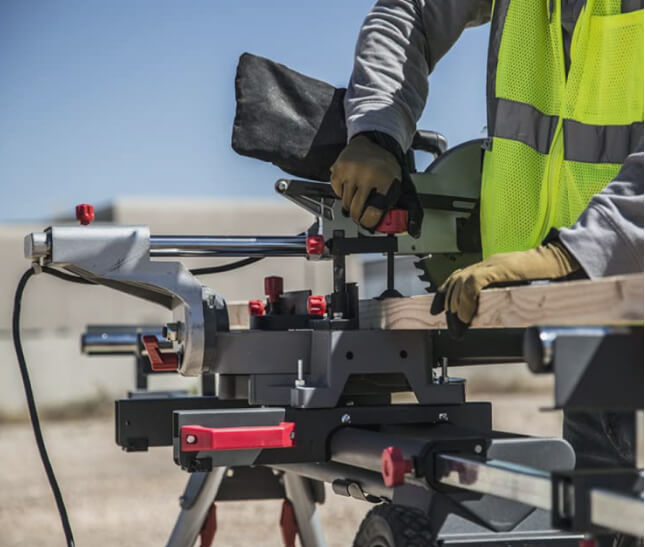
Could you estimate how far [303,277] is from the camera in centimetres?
1684

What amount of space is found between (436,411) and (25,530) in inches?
157

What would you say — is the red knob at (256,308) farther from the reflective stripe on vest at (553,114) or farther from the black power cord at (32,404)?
the reflective stripe on vest at (553,114)

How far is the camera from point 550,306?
1.60 meters

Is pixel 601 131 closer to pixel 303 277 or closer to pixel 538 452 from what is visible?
pixel 538 452

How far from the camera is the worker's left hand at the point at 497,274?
5.98 ft

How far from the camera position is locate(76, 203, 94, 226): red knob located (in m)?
2.59

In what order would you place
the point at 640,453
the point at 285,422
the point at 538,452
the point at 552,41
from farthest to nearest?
the point at 552,41 → the point at 285,422 → the point at 538,452 → the point at 640,453

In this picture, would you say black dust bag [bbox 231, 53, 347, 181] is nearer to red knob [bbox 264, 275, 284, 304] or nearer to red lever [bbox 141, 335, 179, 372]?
red knob [bbox 264, 275, 284, 304]

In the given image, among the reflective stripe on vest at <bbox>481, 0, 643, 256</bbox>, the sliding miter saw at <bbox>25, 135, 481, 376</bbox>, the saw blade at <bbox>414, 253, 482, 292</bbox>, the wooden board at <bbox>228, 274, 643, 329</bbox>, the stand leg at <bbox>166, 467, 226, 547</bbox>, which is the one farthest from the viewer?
the stand leg at <bbox>166, 467, 226, 547</bbox>

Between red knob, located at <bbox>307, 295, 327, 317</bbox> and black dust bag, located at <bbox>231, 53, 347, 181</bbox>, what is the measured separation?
0.36 meters

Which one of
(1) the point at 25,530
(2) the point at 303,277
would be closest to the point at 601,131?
(1) the point at 25,530

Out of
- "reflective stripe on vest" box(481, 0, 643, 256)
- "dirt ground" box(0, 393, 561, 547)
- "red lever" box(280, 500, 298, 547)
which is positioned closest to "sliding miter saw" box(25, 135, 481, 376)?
"reflective stripe on vest" box(481, 0, 643, 256)

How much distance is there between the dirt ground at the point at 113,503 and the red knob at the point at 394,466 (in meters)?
3.39

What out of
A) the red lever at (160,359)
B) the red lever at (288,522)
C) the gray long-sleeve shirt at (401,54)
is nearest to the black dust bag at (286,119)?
the gray long-sleeve shirt at (401,54)
